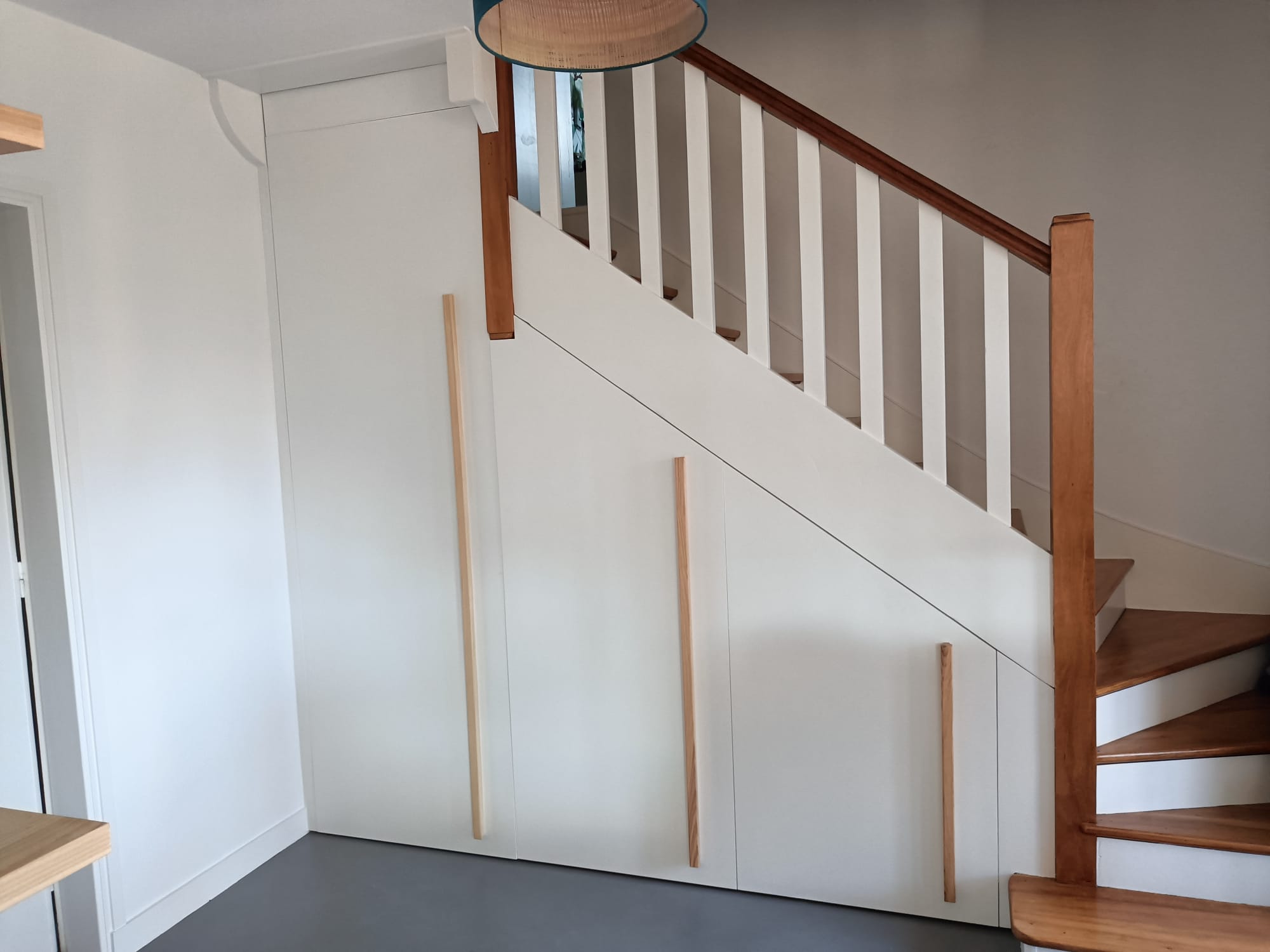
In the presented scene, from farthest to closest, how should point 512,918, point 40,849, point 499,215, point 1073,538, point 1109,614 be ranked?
point 1109,614 < point 499,215 < point 512,918 < point 1073,538 < point 40,849

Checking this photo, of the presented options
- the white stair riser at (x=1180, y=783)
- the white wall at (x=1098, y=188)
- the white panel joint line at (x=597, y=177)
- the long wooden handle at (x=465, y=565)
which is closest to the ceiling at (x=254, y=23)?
the white panel joint line at (x=597, y=177)

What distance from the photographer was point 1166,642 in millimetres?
2781

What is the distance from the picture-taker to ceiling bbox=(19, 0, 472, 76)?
2332 mm

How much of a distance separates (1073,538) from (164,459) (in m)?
2.56

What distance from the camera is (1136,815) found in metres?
2.39

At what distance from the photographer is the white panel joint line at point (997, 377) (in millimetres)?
2324

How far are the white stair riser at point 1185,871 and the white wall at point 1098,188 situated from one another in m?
1.22

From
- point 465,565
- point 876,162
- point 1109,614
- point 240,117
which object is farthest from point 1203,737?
point 240,117

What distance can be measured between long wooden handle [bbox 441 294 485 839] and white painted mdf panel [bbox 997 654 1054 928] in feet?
5.11

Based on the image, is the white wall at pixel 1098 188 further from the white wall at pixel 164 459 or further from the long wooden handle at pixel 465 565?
the white wall at pixel 164 459

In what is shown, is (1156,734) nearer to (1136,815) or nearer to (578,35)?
(1136,815)

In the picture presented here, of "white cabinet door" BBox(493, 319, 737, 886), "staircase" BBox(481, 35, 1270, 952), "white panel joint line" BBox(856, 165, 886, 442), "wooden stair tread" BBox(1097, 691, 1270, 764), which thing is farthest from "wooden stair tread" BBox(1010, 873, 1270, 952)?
"white panel joint line" BBox(856, 165, 886, 442)

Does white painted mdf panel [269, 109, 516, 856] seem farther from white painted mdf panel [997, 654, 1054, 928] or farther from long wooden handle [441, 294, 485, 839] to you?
white painted mdf panel [997, 654, 1054, 928]

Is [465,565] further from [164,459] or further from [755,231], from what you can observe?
[755,231]
